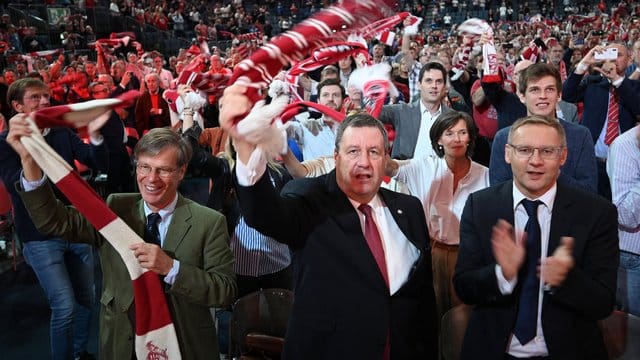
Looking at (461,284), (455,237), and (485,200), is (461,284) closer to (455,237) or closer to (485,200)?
(485,200)

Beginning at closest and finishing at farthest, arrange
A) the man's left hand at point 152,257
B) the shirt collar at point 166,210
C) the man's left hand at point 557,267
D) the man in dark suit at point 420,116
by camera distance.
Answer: the man's left hand at point 557,267 < the man's left hand at point 152,257 < the shirt collar at point 166,210 < the man in dark suit at point 420,116

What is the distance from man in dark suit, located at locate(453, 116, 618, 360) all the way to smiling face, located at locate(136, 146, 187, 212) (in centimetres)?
114

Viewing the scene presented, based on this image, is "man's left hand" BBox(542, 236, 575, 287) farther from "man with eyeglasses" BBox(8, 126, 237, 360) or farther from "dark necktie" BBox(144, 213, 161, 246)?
"dark necktie" BBox(144, 213, 161, 246)

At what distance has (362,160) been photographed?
7.07 ft

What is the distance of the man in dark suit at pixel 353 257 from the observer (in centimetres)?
209

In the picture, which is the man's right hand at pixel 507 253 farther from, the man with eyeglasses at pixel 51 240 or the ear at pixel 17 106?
the ear at pixel 17 106

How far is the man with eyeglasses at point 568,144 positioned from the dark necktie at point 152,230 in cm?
166

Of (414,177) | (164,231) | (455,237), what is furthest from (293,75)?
(164,231)

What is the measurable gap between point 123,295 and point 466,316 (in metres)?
1.40

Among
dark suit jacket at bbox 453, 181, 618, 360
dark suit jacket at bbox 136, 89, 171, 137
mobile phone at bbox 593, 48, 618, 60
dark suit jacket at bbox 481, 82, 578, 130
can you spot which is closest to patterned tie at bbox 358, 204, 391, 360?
dark suit jacket at bbox 453, 181, 618, 360

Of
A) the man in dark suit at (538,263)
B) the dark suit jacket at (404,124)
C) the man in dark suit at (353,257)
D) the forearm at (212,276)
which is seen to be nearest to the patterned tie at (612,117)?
the dark suit jacket at (404,124)

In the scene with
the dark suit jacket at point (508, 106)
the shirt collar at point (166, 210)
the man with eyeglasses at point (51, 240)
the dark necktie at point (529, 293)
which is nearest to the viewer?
the dark necktie at point (529, 293)

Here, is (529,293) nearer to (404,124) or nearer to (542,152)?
(542,152)

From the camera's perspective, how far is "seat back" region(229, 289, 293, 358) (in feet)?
9.55
